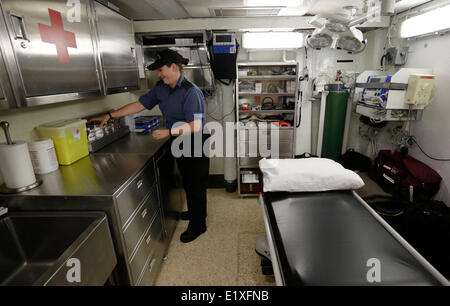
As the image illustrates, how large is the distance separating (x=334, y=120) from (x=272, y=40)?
130 centimetres

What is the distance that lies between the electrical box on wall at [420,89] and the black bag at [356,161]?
1.02m

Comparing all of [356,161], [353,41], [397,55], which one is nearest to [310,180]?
[353,41]

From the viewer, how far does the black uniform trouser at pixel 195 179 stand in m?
2.09

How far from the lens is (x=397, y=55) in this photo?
2709 millimetres

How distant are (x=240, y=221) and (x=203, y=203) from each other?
0.58 m

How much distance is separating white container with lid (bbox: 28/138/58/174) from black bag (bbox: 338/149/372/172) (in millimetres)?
3188

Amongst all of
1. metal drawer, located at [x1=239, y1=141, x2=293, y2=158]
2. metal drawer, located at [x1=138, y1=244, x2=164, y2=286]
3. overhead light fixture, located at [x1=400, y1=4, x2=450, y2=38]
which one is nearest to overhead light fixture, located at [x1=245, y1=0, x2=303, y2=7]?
overhead light fixture, located at [x1=400, y1=4, x2=450, y2=38]

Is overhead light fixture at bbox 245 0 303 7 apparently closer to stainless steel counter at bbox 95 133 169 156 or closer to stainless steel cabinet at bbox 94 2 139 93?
stainless steel cabinet at bbox 94 2 139 93

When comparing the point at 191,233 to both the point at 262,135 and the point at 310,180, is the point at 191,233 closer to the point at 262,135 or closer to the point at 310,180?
the point at 310,180

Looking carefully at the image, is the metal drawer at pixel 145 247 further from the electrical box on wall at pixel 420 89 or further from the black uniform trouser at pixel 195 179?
the electrical box on wall at pixel 420 89

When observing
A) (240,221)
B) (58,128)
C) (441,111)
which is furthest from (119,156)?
(441,111)

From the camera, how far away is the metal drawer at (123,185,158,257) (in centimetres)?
139
